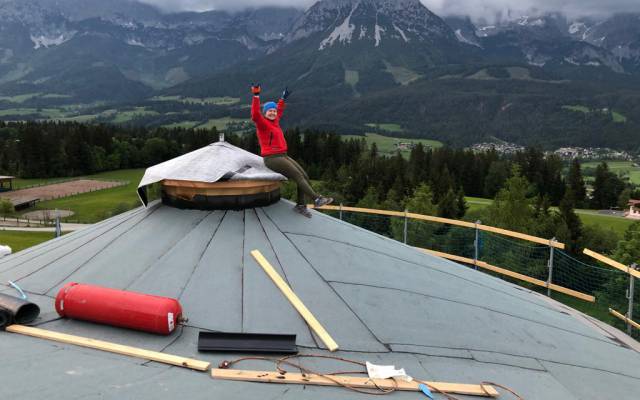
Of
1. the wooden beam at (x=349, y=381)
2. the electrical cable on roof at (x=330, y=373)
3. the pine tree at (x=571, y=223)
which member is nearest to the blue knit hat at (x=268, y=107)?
the electrical cable on roof at (x=330, y=373)

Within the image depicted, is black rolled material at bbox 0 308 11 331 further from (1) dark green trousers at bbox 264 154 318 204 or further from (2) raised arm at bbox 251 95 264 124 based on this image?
(1) dark green trousers at bbox 264 154 318 204

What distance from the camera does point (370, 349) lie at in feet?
18.5

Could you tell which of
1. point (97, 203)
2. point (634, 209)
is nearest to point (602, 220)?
point (634, 209)

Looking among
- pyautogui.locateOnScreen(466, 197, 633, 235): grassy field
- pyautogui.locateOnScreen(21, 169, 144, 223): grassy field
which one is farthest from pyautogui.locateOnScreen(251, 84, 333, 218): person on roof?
pyautogui.locateOnScreen(466, 197, 633, 235): grassy field

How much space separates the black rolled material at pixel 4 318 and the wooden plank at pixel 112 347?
7 cm

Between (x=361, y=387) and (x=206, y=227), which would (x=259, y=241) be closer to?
(x=206, y=227)

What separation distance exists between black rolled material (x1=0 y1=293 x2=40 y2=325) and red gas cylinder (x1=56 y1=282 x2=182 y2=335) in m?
0.28

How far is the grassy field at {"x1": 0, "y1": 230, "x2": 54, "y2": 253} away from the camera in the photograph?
145 ft

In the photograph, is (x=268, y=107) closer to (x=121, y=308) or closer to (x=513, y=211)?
(x=121, y=308)

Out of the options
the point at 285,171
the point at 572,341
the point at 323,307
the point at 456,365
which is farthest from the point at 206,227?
the point at 572,341

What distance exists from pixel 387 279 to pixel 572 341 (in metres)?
2.91

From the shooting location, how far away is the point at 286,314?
589cm

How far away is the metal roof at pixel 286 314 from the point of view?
4754 mm

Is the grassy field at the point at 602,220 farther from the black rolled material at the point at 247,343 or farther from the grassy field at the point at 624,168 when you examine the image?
the black rolled material at the point at 247,343
